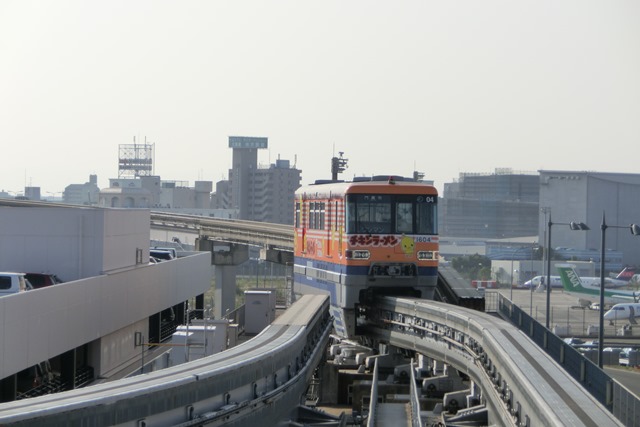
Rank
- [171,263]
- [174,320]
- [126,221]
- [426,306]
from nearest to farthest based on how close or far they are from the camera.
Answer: [426,306] < [126,221] < [171,263] < [174,320]

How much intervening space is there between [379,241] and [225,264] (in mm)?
36399

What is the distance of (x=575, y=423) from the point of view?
11008mm

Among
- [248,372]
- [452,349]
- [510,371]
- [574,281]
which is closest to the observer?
[248,372]

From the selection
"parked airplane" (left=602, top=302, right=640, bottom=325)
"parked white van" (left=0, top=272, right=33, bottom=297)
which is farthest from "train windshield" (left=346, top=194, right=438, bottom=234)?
"parked airplane" (left=602, top=302, right=640, bottom=325)

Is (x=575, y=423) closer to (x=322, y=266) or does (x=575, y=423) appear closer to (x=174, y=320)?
(x=322, y=266)

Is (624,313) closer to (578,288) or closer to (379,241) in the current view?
(578,288)

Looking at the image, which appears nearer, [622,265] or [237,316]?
[237,316]

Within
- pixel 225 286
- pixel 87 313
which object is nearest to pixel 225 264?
pixel 225 286

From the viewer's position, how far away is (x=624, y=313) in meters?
83.6

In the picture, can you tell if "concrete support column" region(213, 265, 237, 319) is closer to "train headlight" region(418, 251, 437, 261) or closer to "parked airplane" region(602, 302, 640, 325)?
"parked airplane" region(602, 302, 640, 325)

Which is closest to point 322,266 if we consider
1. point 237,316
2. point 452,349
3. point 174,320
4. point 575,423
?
point 237,316

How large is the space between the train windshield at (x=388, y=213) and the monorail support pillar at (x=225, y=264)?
33581mm

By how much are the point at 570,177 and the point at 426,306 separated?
135521 millimetres

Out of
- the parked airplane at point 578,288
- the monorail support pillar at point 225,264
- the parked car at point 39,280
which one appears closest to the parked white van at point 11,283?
the parked car at point 39,280
